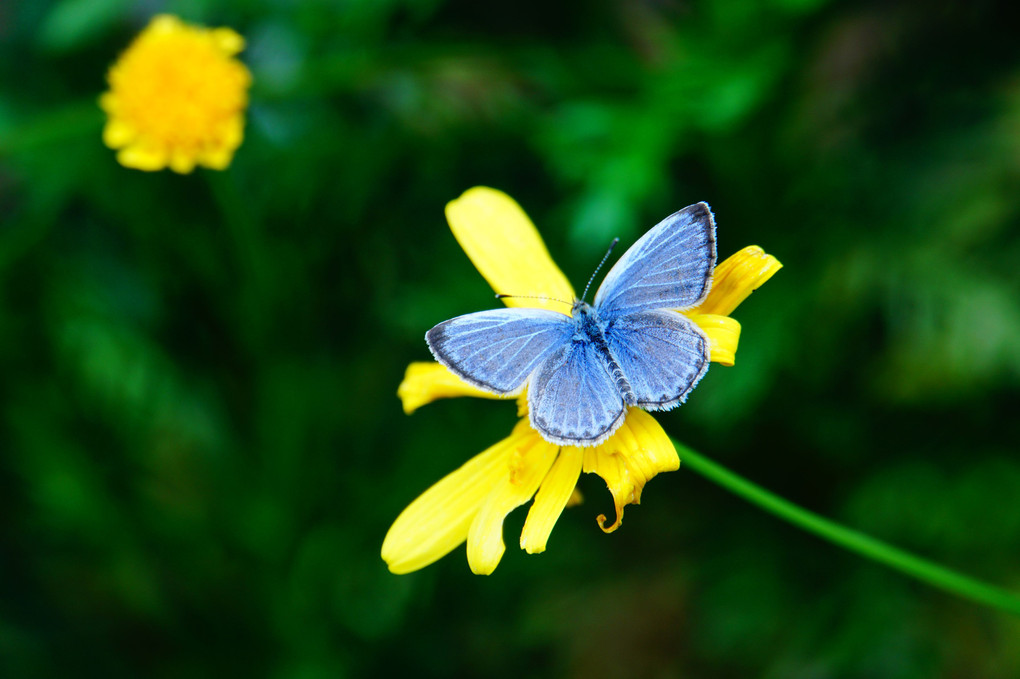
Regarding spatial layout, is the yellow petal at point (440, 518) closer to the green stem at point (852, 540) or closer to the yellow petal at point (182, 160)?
the green stem at point (852, 540)

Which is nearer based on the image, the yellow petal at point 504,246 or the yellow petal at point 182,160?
the yellow petal at point 504,246

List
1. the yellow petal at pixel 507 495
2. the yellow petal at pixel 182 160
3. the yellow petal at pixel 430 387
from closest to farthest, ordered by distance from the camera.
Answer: the yellow petal at pixel 507 495 < the yellow petal at pixel 430 387 < the yellow petal at pixel 182 160

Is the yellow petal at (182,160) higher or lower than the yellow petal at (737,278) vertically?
higher

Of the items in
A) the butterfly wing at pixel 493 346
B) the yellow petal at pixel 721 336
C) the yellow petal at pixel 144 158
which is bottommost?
the yellow petal at pixel 721 336

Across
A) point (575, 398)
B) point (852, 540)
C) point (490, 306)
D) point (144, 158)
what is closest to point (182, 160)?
point (144, 158)

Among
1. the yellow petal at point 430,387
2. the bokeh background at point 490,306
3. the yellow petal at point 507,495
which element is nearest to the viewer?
the yellow petal at point 507,495

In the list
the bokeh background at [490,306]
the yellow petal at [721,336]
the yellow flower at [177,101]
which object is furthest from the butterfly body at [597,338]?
the yellow flower at [177,101]

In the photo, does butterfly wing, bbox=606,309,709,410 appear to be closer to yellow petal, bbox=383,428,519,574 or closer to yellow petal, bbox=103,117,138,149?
yellow petal, bbox=383,428,519,574

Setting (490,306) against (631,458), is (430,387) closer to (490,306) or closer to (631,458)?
(631,458)
